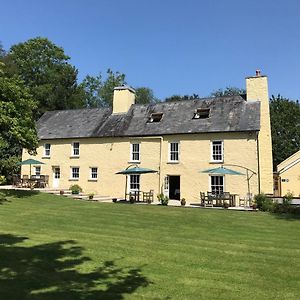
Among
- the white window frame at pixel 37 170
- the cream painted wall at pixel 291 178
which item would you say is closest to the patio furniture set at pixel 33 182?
the white window frame at pixel 37 170

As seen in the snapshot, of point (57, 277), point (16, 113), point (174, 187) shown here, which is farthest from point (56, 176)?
point (57, 277)

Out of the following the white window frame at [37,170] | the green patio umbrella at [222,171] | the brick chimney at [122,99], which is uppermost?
the brick chimney at [122,99]

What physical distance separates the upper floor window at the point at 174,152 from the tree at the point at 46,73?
27494 mm

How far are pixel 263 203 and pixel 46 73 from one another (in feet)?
134

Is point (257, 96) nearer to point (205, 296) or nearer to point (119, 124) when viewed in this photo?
point (119, 124)

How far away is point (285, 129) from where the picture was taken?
62.9 meters

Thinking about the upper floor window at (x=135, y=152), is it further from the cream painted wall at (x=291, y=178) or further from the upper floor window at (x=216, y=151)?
the cream painted wall at (x=291, y=178)

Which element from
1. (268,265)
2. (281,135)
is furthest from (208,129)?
(281,135)

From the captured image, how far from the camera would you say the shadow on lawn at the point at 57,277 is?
6.67 meters

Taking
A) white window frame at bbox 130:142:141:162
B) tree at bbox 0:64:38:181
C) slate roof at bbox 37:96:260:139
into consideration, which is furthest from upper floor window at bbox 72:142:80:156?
tree at bbox 0:64:38:181

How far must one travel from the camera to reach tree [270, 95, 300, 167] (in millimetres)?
61906

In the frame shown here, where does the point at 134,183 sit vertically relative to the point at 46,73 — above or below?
below

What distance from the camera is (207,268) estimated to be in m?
8.81

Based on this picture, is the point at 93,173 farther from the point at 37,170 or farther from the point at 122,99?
the point at 122,99
